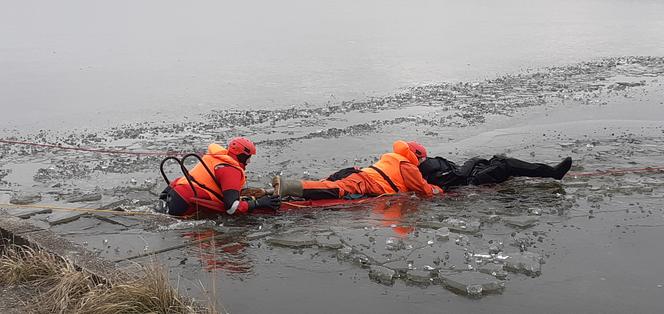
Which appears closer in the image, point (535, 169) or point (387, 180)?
point (387, 180)

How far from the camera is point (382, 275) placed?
604 centimetres

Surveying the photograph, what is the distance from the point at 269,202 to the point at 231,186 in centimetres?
53

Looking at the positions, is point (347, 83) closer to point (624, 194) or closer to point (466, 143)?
point (466, 143)

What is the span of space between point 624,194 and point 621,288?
9.91ft

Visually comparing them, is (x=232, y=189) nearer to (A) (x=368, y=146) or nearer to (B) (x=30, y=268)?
(B) (x=30, y=268)

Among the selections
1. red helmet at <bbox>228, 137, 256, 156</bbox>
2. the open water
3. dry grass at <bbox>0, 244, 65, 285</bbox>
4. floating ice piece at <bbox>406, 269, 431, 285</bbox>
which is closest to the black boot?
the open water

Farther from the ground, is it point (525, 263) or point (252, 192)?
A: point (252, 192)

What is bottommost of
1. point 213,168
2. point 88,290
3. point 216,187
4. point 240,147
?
point 88,290

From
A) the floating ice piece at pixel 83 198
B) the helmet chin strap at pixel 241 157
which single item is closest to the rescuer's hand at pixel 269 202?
the helmet chin strap at pixel 241 157

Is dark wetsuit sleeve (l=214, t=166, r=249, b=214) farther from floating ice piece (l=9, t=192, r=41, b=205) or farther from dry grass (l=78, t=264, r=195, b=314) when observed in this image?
floating ice piece (l=9, t=192, r=41, b=205)

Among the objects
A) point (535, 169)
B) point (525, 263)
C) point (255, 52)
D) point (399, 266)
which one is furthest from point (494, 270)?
point (255, 52)

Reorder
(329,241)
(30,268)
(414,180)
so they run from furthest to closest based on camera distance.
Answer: (414,180)
(329,241)
(30,268)

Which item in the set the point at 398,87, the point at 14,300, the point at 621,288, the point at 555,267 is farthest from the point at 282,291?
the point at 398,87

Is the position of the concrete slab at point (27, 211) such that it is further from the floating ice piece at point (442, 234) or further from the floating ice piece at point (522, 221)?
the floating ice piece at point (522, 221)
